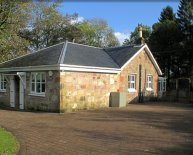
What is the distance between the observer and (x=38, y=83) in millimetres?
21016

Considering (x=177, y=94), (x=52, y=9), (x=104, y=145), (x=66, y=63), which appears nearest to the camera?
(x=104, y=145)

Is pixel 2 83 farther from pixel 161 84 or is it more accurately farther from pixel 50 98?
pixel 161 84

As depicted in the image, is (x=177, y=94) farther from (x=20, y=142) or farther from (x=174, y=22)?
(x=20, y=142)

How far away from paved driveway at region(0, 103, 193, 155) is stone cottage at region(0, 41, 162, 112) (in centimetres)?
373

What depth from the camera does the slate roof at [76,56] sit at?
20.9m

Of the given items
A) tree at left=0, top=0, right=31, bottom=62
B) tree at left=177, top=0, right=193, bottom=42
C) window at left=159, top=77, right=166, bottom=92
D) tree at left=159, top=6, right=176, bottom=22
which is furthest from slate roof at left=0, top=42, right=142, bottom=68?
tree at left=159, top=6, right=176, bottom=22

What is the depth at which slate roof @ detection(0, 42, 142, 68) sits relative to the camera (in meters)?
20.9

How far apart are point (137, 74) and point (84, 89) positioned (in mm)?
7599

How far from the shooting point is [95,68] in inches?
850

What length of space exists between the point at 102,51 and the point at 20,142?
18.2 metres

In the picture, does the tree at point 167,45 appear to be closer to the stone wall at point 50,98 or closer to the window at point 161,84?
the window at point 161,84

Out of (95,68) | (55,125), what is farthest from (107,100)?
(55,125)

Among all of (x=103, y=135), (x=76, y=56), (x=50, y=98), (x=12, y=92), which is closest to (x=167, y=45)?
(x=76, y=56)

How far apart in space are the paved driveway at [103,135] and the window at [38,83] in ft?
15.4
